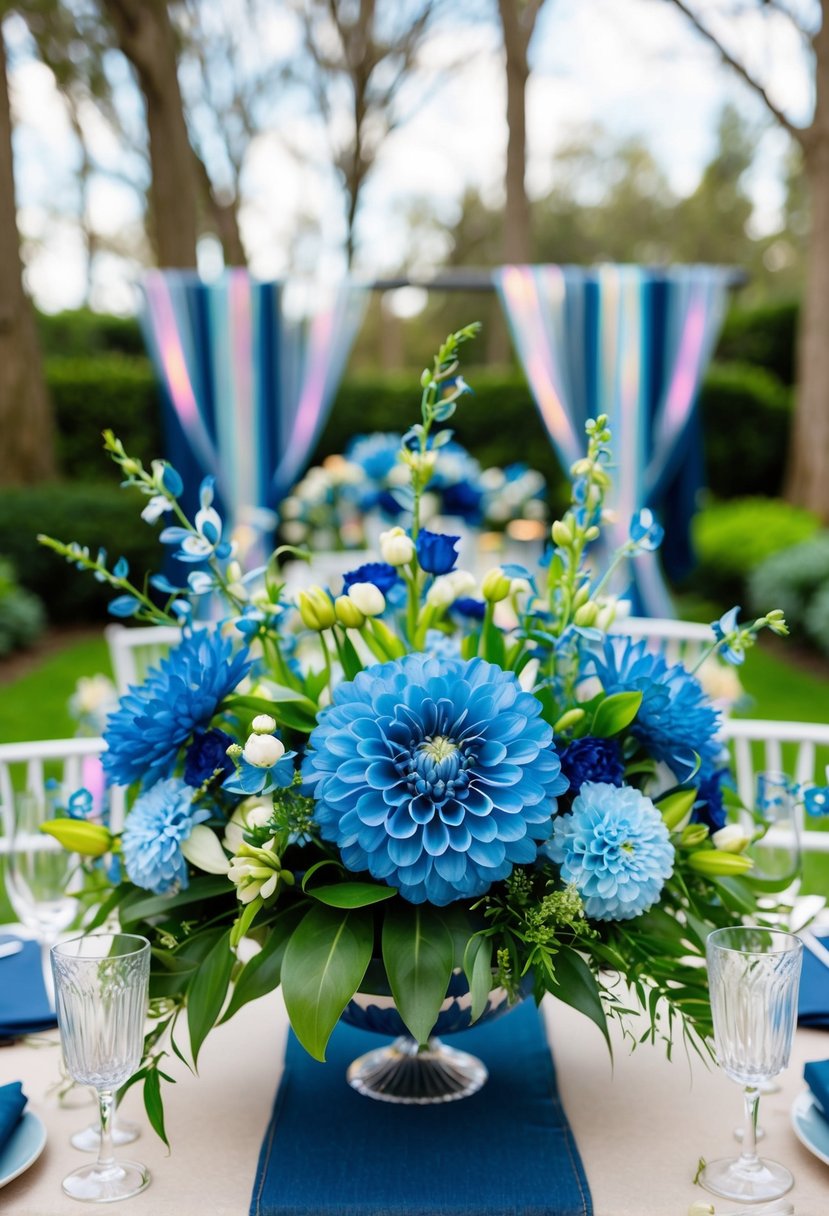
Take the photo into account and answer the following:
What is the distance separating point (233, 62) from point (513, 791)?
15.9 meters

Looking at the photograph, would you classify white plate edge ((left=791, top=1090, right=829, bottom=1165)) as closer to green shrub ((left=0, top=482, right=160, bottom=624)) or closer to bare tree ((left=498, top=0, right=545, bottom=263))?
green shrub ((left=0, top=482, right=160, bottom=624))

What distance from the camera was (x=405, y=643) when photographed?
1.29m

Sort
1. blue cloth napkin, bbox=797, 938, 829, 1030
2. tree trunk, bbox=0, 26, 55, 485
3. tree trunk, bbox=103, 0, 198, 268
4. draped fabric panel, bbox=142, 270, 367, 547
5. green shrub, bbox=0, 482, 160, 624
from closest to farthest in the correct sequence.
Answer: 1. blue cloth napkin, bbox=797, 938, 829, 1030
2. draped fabric panel, bbox=142, 270, 367, 547
3. green shrub, bbox=0, 482, 160, 624
4. tree trunk, bbox=0, 26, 55, 485
5. tree trunk, bbox=103, 0, 198, 268

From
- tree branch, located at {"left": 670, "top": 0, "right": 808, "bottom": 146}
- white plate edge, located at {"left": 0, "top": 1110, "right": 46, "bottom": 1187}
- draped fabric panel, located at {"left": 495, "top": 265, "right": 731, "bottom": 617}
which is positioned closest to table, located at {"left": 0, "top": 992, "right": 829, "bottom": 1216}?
white plate edge, located at {"left": 0, "top": 1110, "right": 46, "bottom": 1187}

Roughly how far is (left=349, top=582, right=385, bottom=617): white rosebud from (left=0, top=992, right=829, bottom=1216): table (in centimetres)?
50

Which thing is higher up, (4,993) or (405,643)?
(405,643)

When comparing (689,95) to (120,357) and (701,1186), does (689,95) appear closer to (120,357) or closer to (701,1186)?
(120,357)

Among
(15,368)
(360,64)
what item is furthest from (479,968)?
(360,64)

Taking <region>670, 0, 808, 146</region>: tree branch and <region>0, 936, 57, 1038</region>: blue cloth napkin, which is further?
<region>670, 0, 808, 146</region>: tree branch

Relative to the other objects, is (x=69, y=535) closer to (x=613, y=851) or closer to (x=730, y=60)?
(x=730, y=60)

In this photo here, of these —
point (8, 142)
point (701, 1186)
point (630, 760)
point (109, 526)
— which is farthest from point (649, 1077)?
point (8, 142)

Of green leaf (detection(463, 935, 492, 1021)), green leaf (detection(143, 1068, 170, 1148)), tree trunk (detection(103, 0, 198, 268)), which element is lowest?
green leaf (detection(143, 1068, 170, 1148))

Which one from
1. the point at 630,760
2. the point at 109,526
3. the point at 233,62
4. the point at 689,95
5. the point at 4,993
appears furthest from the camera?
the point at 689,95

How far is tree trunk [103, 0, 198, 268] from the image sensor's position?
907cm
